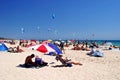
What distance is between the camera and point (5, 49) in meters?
22.2

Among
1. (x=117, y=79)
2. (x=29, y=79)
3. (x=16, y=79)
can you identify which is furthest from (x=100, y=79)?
(x=16, y=79)

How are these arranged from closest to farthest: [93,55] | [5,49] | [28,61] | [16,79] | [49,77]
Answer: [16,79] → [49,77] → [28,61] → [93,55] → [5,49]

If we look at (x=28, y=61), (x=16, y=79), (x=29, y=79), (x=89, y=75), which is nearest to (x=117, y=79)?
(x=89, y=75)

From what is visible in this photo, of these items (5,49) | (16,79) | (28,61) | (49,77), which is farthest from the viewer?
(5,49)

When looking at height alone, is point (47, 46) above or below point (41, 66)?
above

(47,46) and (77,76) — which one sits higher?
(47,46)

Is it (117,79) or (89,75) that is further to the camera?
(89,75)

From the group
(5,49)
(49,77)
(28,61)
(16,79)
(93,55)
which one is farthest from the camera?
(5,49)

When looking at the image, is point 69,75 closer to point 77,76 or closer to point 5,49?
point 77,76

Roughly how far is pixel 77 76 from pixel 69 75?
435 millimetres

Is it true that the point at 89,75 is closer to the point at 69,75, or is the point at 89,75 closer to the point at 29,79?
the point at 69,75

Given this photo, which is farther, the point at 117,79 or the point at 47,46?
the point at 47,46

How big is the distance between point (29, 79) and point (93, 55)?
12058 mm

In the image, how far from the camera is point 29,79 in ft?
29.1
